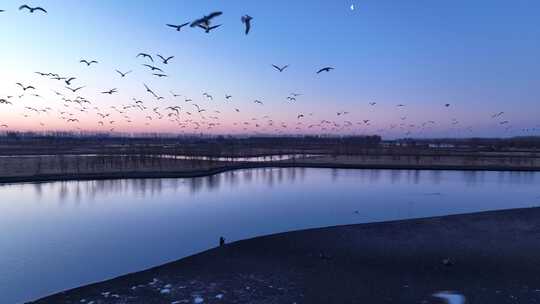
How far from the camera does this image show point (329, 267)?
8828 mm

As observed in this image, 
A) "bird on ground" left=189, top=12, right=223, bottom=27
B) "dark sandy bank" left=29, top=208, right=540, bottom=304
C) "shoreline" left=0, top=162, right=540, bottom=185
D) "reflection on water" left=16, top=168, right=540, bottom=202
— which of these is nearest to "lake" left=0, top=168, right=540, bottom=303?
"reflection on water" left=16, top=168, right=540, bottom=202

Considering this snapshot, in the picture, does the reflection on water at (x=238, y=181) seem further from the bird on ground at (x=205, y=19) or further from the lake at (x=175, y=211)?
the bird on ground at (x=205, y=19)

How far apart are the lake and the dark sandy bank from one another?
1357 millimetres

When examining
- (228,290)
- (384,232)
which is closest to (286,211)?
(384,232)

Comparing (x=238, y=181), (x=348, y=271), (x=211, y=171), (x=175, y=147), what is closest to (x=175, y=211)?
(x=348, y=271)

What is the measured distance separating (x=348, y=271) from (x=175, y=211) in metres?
10.1

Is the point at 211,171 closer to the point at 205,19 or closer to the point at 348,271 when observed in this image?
the point at 348,271

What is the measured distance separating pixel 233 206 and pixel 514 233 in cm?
1103

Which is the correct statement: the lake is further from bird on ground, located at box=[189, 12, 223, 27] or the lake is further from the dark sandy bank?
bird on ground, located at box=[189, 12, 223, 27]

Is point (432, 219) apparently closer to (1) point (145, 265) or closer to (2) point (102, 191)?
(1) point (145, 265)

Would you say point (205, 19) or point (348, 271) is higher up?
point (205, 19)

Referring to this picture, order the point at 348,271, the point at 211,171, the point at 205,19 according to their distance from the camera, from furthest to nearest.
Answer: the point at 211,171
the point at 348,271
the point at 205,19

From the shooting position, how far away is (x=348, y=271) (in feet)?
28.0

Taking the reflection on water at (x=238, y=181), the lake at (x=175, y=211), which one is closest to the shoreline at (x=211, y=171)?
the reflection on water at (x=238, y=181)
